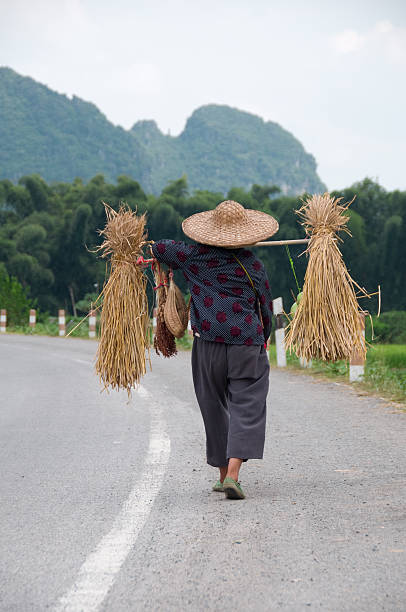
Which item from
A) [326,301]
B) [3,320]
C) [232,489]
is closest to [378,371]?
[326,301]

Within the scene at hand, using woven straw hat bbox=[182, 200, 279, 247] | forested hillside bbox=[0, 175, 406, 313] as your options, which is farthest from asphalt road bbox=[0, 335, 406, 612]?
forested hillside bbox=[0, 175, 406, 313]

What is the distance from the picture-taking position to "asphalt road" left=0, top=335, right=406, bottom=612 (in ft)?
9.46

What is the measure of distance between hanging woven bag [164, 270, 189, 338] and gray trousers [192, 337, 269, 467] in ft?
0.54

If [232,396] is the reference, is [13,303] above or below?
below

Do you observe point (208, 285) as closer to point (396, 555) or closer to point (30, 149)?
point (396, 555)

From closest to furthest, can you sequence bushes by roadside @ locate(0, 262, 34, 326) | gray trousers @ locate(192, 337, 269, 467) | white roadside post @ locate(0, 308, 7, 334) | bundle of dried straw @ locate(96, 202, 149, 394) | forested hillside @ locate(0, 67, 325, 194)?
gray trousers @ locate(192, 337, 269, 467), bundle of dried straw @ locate(96, 202, 149, 394), white roadside post @ locate(0, 308, 7, 334), bushes by roadside @ locate(0, 262, 34, 326), forested hillside @ locate(0, 67, 325, 194)

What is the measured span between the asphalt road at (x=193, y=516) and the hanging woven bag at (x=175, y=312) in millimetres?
918

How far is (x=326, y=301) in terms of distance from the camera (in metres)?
5.17

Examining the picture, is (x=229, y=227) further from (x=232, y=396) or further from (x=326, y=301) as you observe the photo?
(x=232, y=396)

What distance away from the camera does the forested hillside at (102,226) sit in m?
43.8

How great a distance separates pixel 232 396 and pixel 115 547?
1.46m

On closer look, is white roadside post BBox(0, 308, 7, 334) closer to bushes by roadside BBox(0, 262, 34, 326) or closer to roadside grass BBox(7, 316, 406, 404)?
bushes by roadside BBox(0, 262, 34, 326)

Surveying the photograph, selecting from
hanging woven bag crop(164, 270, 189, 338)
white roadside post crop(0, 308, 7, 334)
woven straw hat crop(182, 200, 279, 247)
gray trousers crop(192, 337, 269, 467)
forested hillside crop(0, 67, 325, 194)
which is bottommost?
white roadside post crop(0, 308, 7, 334)

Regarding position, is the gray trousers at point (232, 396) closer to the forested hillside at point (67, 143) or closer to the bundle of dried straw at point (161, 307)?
the bundle of dried straw at point (161, 307)
